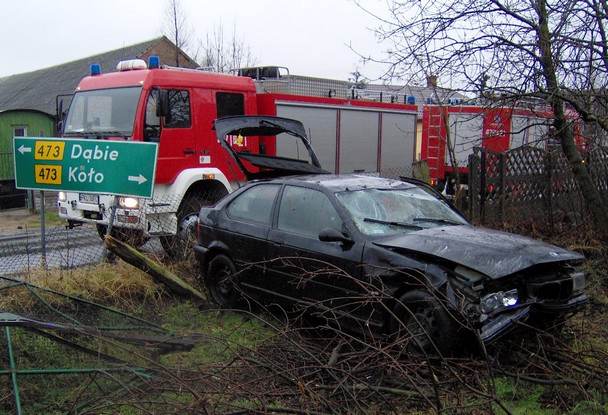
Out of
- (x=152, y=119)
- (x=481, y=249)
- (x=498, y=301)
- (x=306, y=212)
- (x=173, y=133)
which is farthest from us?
(x=173, y=133)

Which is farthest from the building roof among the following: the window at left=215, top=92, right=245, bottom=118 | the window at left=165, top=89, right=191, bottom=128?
the window at left=165, top=89, right=191, bottom=128

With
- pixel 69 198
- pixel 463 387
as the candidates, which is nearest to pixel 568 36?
pixel 463 387

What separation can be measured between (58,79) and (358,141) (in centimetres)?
2844

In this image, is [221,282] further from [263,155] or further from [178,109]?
[178,109]

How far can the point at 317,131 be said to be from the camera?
1112 cm

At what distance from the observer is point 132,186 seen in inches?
263

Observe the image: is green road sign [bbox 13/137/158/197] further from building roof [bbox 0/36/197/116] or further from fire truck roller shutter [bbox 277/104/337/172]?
building roof [bbox 0/36/197/116]

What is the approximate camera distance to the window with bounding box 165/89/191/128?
8.54 metres

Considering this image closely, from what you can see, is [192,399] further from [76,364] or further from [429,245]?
[429,245]

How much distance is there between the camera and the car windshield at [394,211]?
196 inches

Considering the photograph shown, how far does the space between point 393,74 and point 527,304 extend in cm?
460

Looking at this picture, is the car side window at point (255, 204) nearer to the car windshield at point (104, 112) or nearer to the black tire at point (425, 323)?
the black tire at point (425, 323)

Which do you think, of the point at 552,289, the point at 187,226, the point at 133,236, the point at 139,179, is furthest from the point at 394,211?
the point at 133,236

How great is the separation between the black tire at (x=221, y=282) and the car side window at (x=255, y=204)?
1.65ft
